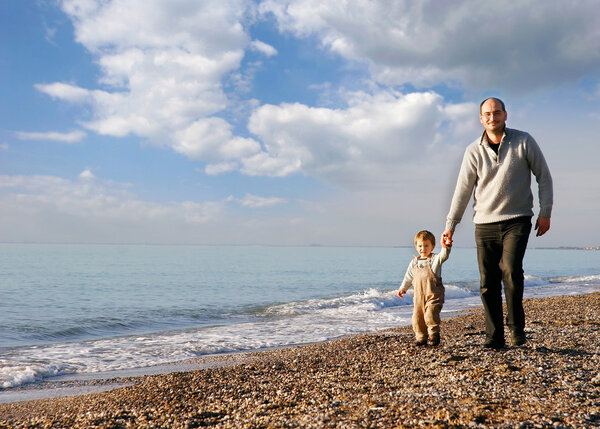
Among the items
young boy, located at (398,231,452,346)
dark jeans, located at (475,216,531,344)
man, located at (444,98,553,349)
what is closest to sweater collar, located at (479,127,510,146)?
man, located at (444,98,553,349)

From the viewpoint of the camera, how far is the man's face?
5.21m

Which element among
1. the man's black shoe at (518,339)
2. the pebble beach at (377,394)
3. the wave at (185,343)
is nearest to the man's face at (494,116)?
the man's black shoe at (518,339)

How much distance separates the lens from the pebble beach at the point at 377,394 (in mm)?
3419

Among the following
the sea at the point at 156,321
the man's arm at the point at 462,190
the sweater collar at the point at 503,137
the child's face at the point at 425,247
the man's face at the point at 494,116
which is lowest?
the sea at the point at 156,321

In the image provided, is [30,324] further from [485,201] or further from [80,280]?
[80,280]

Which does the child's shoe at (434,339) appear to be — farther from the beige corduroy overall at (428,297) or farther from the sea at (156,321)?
the sea at (156,321)

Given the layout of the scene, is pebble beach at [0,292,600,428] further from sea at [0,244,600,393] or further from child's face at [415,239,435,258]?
sea at [0,244,600,393]

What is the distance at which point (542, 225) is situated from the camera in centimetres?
514

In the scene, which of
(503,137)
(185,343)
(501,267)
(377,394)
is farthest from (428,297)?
(185,343)

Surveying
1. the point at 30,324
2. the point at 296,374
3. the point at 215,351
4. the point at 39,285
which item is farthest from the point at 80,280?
the point at 296,374

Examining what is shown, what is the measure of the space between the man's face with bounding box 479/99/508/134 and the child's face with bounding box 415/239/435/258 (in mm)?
1676

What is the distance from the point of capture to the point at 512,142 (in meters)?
5.26

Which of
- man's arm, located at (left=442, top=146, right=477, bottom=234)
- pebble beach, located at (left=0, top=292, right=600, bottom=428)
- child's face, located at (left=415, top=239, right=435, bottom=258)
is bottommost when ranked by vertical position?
pebble beach, located at (left=0, top=292, right=600, bottom=428)

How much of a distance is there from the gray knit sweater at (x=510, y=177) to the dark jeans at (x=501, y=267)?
14 centimetres
